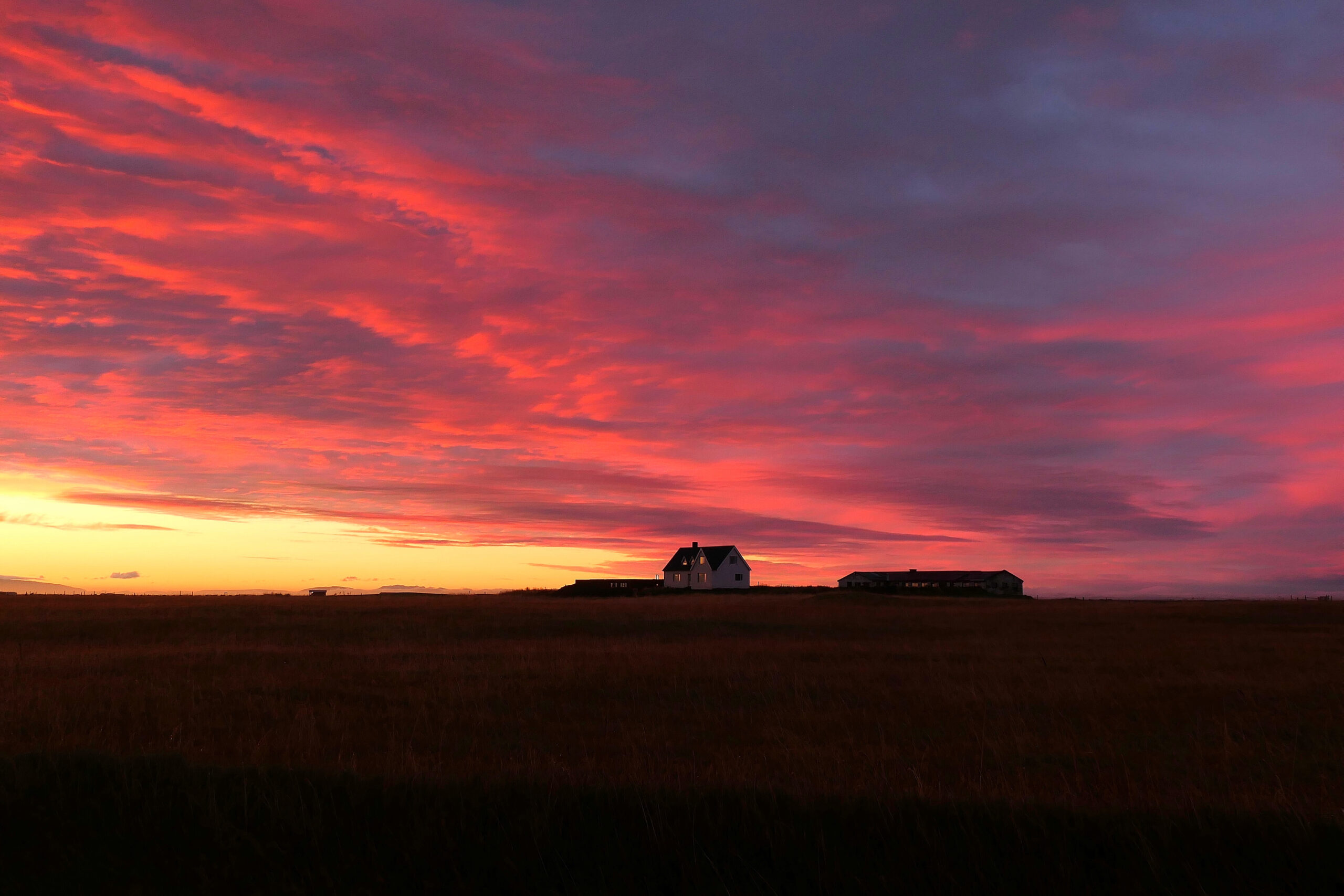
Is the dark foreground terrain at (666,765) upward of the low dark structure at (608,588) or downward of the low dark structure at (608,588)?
downward

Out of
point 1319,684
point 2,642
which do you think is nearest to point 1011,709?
point 1319,684

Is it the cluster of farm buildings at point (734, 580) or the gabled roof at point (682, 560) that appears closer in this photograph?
the cluster of farm buildings at point (734, 580)

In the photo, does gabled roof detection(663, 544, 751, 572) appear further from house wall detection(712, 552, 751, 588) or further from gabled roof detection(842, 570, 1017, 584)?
gabled roof detection(842, 570, 1017, 584)

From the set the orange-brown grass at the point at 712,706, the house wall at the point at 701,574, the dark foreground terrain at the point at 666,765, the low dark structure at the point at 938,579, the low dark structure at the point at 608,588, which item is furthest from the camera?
the low dark structure at the point at 938,579

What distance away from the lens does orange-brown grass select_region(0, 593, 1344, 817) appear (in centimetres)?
1066

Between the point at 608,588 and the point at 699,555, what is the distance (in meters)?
19.9

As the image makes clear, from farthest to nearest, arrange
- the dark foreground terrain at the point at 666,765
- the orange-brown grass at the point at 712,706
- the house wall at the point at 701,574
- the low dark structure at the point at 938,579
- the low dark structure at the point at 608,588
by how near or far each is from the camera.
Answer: the low dark structure at the point at 938,579
the house wall at the point at 701,574
the low dark structure at the point at 608,588
the orange-brown grass at the point at 712,706
the dark foreground terrain at the point at 666,765

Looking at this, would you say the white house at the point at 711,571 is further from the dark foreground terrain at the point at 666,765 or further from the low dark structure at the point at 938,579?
the dark foreground terrain at the point at 666,765

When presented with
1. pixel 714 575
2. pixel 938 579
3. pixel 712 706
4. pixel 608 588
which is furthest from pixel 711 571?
pixel 712 706

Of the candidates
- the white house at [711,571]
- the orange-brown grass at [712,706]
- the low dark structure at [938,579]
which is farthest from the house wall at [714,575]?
the orange-brown grass at [712,706]

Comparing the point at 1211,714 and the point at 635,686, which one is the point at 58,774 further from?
the point at 1211,714

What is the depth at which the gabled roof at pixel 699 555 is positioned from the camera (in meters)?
107

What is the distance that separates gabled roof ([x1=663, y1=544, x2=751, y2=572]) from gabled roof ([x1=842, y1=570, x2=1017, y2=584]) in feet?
84.9

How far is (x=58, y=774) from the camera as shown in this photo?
27.2 ft
